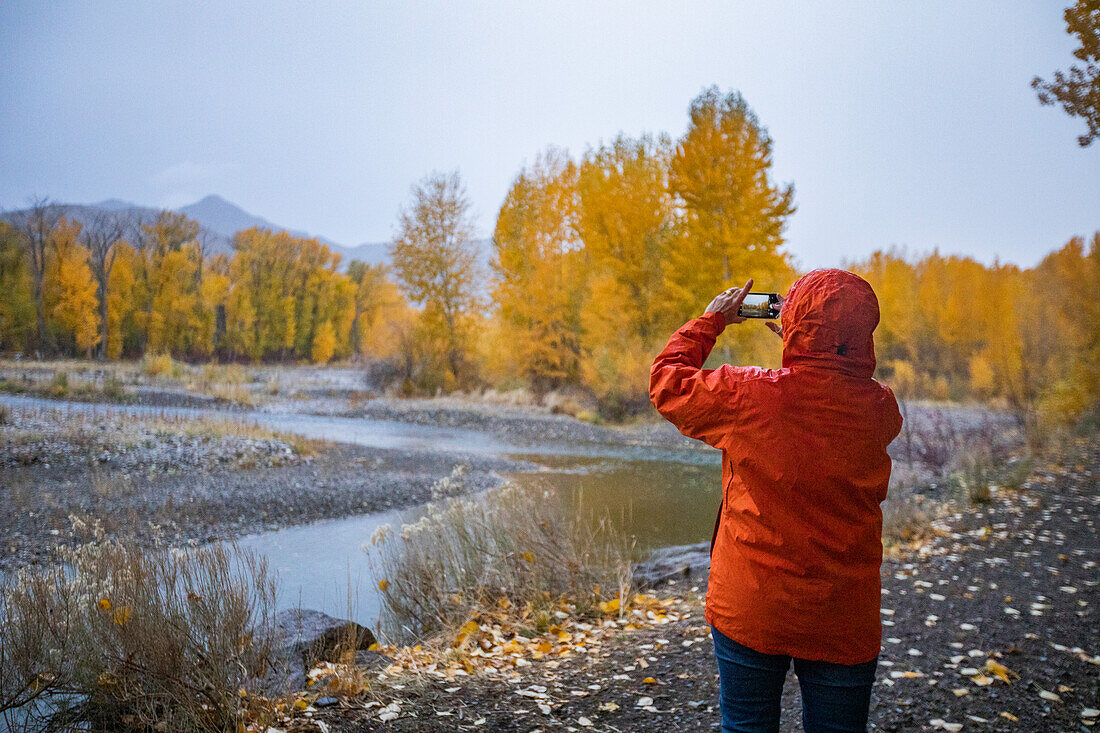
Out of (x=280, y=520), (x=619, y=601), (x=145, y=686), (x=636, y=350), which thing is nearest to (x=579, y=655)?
(x=619, y=601)

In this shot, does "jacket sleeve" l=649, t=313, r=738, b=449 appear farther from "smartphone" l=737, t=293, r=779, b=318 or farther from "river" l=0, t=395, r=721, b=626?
"river" l=0, t=395, r=721, b=626

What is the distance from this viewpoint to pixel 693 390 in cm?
139

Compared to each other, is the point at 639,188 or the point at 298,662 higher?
the point at 639,188

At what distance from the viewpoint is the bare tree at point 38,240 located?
423cm

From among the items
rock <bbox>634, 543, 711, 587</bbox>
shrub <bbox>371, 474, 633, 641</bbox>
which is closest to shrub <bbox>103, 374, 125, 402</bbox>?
shrub <bbox>371, 474, 633, 641</bbox>

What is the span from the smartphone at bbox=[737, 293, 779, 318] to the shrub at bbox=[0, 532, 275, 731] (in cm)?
197

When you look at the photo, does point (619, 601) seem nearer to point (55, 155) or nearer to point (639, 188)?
point (55, 155)

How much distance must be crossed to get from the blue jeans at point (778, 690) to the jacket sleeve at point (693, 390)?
1.30 feet

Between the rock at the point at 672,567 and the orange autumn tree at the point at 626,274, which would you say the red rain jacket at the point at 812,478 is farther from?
the orange autumn tree at the point at 626,274

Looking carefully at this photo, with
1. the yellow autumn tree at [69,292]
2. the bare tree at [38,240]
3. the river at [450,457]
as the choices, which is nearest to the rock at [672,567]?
the river at [450,457]

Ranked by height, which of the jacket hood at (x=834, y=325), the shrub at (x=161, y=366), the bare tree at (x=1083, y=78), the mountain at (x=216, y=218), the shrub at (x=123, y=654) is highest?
the bare tree at (x=1083, y=78)

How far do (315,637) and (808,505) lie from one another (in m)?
2.52

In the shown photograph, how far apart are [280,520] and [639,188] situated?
11131 mm

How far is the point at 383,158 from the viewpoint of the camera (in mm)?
8867
